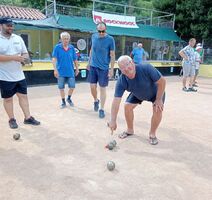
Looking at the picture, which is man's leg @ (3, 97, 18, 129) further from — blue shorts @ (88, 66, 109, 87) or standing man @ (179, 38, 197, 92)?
standing man @ (179, 38, 197, 92)

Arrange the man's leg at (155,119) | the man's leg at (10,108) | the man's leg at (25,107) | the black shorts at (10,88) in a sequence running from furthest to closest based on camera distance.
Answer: the man's leg at (25,107) < the man's leg at (10,108) < the black shorts at (10,88) < the man's leg at (155,119)

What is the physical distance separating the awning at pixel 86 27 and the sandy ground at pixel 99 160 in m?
Answer: 6.80

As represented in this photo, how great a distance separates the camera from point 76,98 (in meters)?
7.14

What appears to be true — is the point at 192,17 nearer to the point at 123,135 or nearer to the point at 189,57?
the point at 189,57

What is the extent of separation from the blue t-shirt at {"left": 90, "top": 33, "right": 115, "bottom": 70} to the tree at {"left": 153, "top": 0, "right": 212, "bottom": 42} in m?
12.7

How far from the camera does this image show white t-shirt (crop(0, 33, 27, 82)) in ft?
12.8

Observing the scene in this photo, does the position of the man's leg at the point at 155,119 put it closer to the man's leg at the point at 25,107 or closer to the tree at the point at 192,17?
the man's leg at the point at 25,107

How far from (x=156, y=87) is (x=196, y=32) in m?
14.6

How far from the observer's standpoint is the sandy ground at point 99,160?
250 cm

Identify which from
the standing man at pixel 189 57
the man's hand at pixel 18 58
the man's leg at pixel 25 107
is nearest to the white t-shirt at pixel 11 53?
the man's hand at pixel 18 58

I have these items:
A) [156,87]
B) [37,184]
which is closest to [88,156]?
[37,184]

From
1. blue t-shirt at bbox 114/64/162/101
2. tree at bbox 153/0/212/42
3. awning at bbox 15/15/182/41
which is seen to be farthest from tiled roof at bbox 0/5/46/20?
blue t-shirt at bbox 114/64/162/101

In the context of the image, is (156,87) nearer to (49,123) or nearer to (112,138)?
(112,138)

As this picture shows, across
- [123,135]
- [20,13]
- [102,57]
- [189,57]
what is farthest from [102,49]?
[20,13]
